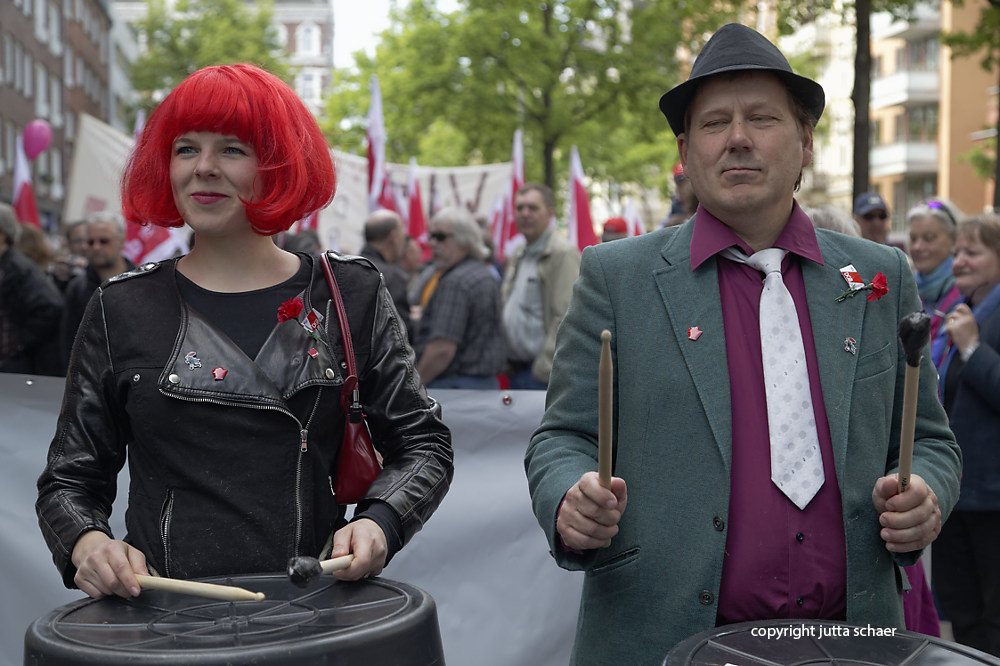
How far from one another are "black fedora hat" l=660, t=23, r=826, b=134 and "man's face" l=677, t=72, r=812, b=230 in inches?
1.4

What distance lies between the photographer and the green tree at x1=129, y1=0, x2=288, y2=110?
48.1 m

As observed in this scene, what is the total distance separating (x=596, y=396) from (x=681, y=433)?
18 centimetres

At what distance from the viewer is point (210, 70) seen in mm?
A: 2412

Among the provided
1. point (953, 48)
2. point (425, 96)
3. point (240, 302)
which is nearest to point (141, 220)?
point (240, 302)

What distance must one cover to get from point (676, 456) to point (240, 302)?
36.9 inches

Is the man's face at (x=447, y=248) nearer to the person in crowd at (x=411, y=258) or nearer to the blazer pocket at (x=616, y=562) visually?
the blazer pocket at (x=616, y=562)

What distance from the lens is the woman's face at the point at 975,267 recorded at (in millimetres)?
5047

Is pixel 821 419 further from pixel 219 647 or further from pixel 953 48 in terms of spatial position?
pixel 953 48

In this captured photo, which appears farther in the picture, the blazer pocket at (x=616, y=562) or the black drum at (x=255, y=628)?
the blazer pocket at (x=616, y=562)

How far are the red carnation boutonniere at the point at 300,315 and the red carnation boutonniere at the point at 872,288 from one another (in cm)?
105

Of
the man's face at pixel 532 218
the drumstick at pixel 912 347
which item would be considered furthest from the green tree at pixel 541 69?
the drumstick at pixel 912 347

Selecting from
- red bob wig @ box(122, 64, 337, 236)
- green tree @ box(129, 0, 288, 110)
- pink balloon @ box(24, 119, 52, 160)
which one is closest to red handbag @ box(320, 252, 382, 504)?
red bob wig @ box(122, 64, 337, 236)

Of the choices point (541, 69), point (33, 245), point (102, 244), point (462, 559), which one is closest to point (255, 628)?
point (462, 559)

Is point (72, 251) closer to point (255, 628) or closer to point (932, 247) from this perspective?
point (932, 247)
